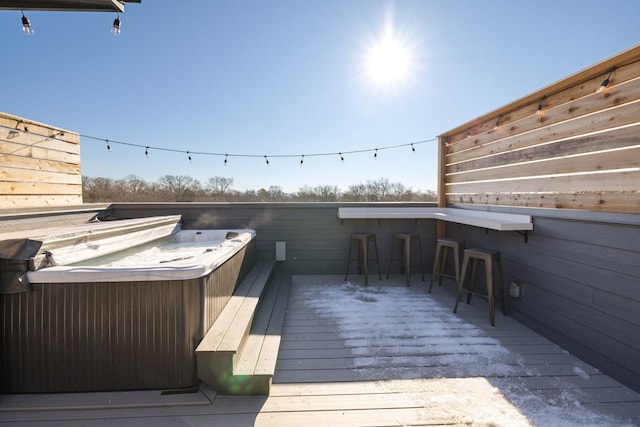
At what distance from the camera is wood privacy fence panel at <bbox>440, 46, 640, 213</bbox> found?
1638 millimetres

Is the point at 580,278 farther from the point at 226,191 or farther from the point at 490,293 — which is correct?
the point at 226,191

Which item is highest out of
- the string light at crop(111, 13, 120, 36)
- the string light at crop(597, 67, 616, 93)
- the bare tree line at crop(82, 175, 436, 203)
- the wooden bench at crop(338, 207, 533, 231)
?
the string light at crop(111, 13, 120, 36)

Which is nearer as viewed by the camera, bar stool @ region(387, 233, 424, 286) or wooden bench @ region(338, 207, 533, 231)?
wooden bench @ region(338, 207, 533, 231)

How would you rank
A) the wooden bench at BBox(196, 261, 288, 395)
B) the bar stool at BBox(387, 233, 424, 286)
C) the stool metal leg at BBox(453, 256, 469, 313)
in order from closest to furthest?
the wooden bench at BBox(196, 261, 288, 395) → the stool metal leg at BBox(453, 256, 469, 313) → the bar stool at BBox(387, 233, 424, 286)

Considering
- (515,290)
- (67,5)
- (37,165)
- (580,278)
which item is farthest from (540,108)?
(37,165)

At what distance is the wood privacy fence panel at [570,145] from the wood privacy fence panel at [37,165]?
168 inches

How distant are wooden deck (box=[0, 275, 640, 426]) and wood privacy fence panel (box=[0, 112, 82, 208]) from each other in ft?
5.91

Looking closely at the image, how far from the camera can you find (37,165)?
2650 mm

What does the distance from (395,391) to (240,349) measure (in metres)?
0.89

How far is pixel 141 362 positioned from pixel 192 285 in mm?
469

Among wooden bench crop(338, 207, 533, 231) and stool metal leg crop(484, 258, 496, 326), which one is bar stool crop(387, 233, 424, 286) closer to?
wooden bench crop(338, 207, 533, 231)

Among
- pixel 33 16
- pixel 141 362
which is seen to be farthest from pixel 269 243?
pixel 33 16

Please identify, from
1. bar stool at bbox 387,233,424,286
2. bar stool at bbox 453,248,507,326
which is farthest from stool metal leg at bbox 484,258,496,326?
bar stool at bbox 387,233,424,286

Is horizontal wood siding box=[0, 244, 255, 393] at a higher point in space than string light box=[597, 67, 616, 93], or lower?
lower
